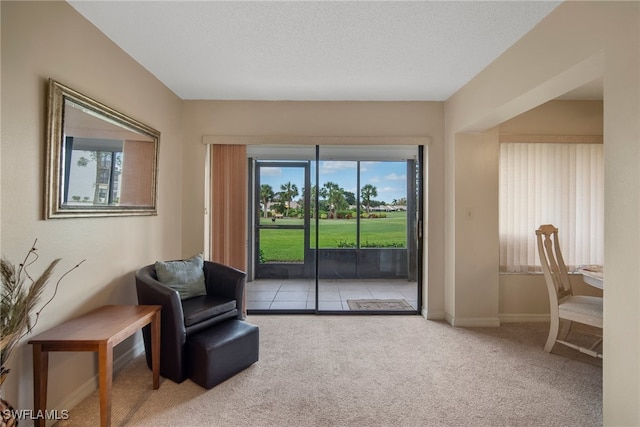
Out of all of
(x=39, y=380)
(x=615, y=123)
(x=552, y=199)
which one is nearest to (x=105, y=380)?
(x=39, y=380)

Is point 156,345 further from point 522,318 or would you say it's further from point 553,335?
point 522,318

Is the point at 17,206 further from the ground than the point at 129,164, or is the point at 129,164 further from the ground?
the point at 129,164

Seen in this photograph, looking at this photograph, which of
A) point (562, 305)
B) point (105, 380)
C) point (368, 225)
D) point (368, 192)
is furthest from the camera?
point (368, 225)

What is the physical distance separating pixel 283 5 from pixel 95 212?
198cm

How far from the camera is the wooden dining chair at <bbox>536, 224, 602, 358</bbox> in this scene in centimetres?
243

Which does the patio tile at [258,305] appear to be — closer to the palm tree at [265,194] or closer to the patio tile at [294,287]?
the patio tile at [294,287]

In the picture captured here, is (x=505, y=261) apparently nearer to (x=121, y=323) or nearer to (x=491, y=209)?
(x=491, y=209)

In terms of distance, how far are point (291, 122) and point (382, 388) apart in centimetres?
292

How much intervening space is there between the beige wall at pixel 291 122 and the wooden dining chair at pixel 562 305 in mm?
1118

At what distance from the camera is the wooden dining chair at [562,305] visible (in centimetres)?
243

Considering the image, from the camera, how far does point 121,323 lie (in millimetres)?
1763

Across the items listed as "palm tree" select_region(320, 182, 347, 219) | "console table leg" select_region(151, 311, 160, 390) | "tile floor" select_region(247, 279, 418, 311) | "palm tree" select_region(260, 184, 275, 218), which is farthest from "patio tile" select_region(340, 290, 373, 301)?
"console table leg" select_region(151, 311, 160, 390)

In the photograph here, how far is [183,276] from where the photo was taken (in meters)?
2.58

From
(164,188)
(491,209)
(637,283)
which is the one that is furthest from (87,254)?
(491,209)
